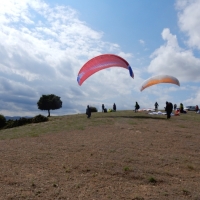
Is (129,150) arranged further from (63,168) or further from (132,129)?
(132,129)

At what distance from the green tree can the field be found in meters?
53.9

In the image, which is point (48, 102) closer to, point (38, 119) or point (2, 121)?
point (2, 121)

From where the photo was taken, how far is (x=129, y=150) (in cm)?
1538

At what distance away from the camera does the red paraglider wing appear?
31.8 metres

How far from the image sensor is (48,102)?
72.5m

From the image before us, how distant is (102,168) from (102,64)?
Answer: 2079 cm

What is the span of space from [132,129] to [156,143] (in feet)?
17.3

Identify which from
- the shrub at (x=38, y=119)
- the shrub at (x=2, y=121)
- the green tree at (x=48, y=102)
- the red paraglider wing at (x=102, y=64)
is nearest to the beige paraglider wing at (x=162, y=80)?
the red paraglider wing at (x=102, y=64)

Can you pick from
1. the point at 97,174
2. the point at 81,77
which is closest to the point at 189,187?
the point at 97,174

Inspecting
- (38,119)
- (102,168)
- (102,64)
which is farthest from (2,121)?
(102,168)

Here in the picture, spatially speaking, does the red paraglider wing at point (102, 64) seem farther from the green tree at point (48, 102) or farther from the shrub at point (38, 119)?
the green tree at point (48, 102)

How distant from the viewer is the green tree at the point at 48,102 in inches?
2854

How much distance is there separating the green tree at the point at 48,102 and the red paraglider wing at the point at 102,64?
1641 inches

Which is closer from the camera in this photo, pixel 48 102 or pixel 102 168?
pixel 102 168
